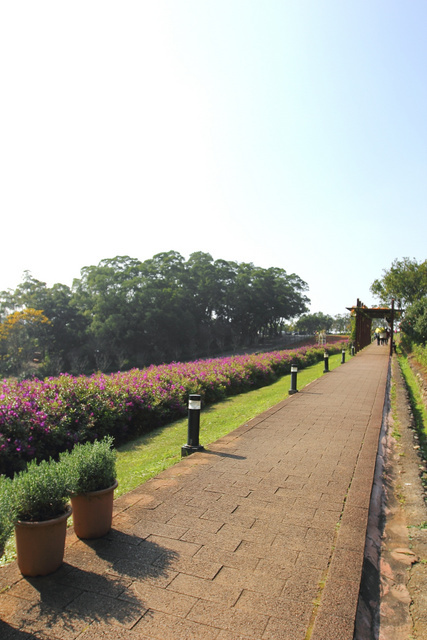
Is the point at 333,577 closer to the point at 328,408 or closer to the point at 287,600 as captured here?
the point at 287,600

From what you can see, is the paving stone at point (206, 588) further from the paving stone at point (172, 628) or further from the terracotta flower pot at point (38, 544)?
the terracotta flower pot at point (38, 544)

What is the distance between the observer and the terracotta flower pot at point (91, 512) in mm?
3076

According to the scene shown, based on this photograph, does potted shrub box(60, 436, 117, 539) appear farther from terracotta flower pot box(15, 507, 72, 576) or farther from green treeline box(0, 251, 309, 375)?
green treeline box(0, 251, 309, 375)

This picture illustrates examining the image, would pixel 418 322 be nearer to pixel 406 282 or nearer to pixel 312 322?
pixel 406 282

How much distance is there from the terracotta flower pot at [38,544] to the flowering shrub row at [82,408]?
12.6 feet

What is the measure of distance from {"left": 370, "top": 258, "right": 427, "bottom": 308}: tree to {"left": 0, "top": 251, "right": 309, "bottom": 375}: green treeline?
23568mm

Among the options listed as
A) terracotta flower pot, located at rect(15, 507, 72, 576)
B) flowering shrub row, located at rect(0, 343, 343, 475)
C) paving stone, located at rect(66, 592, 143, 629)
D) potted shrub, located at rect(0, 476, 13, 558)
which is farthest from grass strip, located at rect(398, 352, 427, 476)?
flowering shrub row, located at rect(0, 343, 343, 475)

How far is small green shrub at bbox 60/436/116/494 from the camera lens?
3031mm

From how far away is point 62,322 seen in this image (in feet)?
155

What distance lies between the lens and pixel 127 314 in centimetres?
4781

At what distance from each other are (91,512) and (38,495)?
592 mm

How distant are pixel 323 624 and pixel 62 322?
4814 cm

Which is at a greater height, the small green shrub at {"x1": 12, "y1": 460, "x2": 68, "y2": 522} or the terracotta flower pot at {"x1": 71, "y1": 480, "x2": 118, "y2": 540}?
the small green shrub at {"x1": 12, "y1": 460, "x2": 68, "y2": 522}

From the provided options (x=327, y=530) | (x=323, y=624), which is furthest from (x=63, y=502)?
(x=327, y=530)
